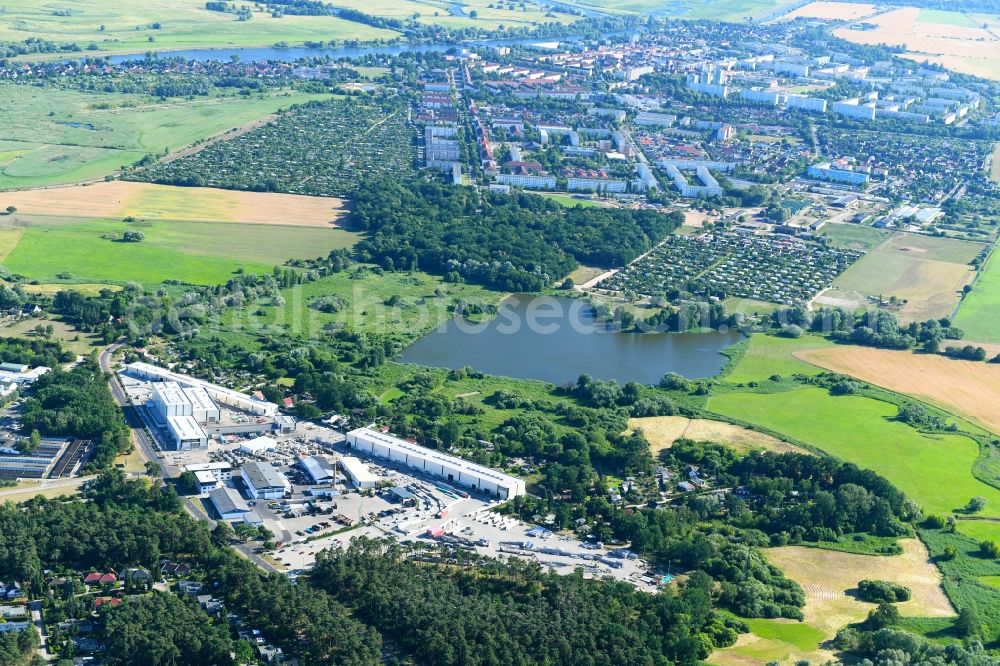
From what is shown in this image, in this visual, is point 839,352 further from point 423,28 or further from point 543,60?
point 423,28

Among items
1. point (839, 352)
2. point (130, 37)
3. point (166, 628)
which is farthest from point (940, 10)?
point (166, 628)

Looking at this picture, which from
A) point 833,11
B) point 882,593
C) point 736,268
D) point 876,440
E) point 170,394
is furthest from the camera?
point 833,11

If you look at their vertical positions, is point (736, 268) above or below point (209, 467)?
below

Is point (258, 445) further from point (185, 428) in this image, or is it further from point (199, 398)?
point (199, 398)

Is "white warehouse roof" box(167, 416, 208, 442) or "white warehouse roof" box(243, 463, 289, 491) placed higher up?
"white warehouse roof" box(167, 416, 208, 442)

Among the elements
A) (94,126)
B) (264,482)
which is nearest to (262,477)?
(264,482)

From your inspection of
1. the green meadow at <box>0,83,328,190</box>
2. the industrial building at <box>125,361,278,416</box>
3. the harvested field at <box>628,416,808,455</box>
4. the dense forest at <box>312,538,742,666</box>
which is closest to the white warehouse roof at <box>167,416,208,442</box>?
the industrial building at <box>125,361,278,416</box>

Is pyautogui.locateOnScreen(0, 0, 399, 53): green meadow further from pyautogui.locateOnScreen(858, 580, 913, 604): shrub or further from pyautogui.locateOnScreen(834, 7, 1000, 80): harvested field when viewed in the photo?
pyautogui.locateOnScreen(858, 580, 913, 604): shrub
